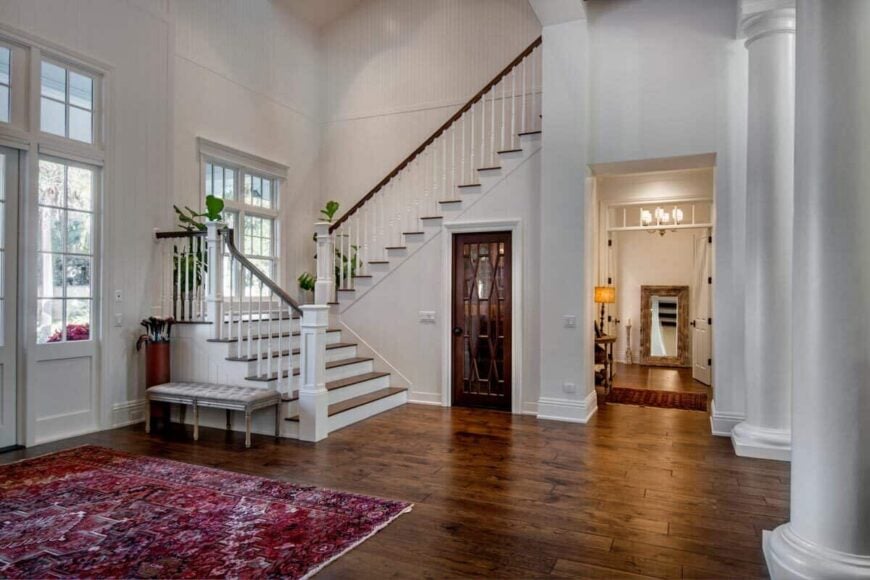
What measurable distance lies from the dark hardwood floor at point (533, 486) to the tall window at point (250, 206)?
2975mm

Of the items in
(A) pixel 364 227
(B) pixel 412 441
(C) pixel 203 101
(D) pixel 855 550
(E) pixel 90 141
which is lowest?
(B) pixel 412 441

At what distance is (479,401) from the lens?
645 centimetres

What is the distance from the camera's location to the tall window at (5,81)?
4543 mm

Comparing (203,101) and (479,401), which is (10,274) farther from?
(479,401)

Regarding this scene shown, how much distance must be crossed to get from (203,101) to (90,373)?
3.49 m

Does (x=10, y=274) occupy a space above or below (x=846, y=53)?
below

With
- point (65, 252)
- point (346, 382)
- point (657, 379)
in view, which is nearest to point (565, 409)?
point (346, 382)

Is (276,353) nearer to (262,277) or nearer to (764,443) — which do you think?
(262,277)

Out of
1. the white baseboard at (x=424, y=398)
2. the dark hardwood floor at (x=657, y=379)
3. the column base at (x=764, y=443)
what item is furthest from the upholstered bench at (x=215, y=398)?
the dark hardwood floor at (x=657, y=379)

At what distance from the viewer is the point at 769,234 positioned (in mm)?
4570

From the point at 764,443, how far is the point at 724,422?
28.9 inches

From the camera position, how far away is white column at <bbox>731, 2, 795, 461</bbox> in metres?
4.51

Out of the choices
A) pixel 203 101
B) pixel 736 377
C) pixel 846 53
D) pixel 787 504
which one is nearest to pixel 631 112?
pixel 736 377

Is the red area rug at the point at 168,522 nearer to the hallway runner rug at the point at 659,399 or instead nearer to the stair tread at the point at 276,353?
the stair tread at the point at 276,353
